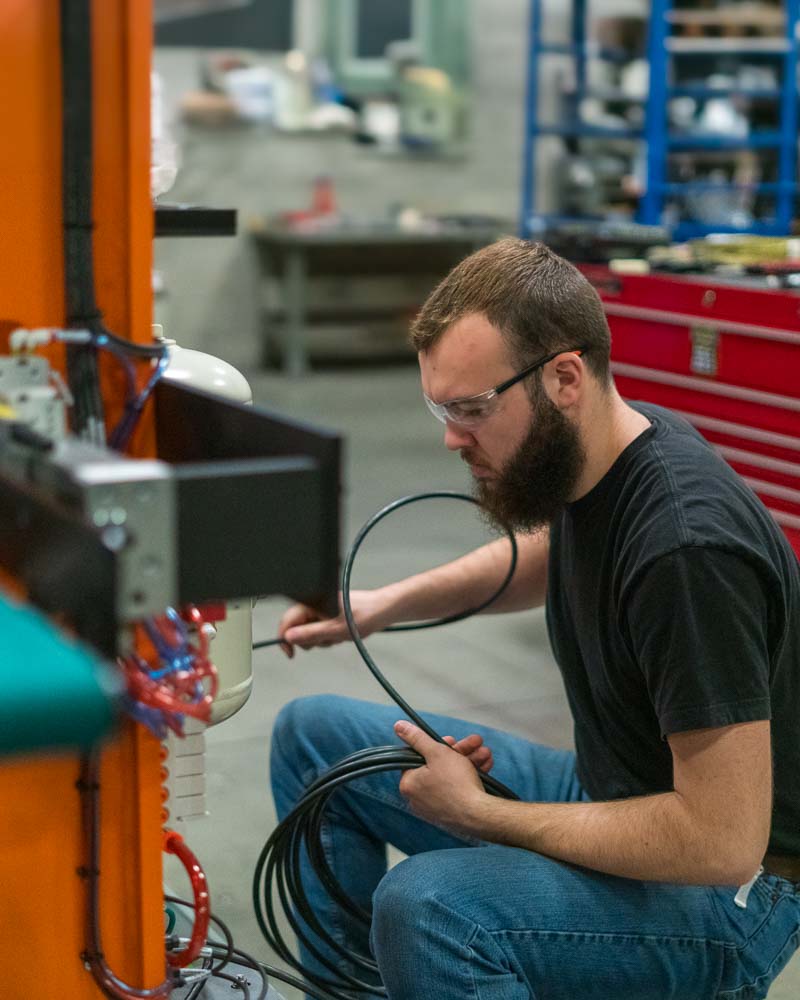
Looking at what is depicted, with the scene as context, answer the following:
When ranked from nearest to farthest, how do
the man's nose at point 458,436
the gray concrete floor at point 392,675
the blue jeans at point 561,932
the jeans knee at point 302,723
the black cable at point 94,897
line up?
the black cable at point 94,897 < the blue jeans at point 561,932 < the man's nose at point 458,436 < the jeans knee at point 302,723 < the gray concrete floor at point 392,675

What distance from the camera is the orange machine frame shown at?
1.08 m

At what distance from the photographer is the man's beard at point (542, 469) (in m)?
1.48

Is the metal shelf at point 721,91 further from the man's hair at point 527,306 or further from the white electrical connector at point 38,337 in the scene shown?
the white electrical connector at point 38,337

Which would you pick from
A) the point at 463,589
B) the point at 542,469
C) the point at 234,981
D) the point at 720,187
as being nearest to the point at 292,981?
the point at 234,981

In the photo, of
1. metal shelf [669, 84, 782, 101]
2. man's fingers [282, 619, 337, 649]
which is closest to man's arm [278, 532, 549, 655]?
man's fingers [282, 619, 337, 649]

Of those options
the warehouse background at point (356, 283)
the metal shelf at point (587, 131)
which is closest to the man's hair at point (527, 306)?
the warehouse background at point (356, 283)

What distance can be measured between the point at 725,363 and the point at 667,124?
150 inches

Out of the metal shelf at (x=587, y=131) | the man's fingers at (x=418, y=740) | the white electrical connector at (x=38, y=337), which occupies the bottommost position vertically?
the man's fingers at (x=418, y=740)

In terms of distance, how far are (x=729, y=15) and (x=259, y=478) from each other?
261 inches

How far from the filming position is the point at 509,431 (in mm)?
1502

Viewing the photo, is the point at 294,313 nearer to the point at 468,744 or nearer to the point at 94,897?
the point at 468,744

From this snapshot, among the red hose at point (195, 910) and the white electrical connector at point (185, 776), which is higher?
the white electrical connector at point (185, 776)

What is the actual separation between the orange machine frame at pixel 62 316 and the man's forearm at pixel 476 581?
63cm

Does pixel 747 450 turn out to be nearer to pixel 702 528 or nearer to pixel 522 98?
pixel 702 528
